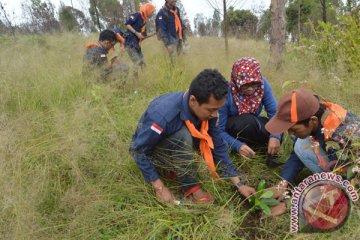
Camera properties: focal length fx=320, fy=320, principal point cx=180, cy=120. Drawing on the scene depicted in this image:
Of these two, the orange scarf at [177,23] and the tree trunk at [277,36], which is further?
the orange scarf at [177,23]

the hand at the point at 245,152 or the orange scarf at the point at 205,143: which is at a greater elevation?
the orange scarf at the point at 205,143

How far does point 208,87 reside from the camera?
1.59m

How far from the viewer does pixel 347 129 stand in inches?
55.7

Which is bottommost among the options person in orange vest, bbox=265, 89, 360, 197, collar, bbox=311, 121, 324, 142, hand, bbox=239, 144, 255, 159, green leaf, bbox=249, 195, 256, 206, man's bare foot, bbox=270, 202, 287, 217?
→ man's bare foot, bbox=270, 202, 287, 217

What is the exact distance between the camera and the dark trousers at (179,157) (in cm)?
176

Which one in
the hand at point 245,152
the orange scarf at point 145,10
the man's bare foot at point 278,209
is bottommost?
the man's bare foot at point 278,209

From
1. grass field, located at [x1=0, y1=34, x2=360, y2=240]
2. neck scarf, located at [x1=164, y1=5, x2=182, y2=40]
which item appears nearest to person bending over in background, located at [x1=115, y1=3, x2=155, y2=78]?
neck scarf, located at [x1=164, y1=5, x2=182, y2=40]

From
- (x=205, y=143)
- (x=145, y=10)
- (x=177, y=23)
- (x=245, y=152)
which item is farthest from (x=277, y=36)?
(x=205, y=143)

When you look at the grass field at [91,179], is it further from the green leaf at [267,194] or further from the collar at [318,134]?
the collar at [318,134]

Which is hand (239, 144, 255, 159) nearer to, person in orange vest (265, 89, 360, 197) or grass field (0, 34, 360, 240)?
grass field (0, 34, 360, 240)

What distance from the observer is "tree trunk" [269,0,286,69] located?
13.2 ft
